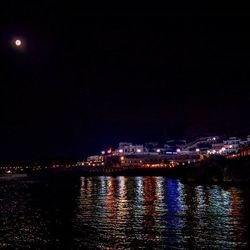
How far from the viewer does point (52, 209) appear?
54875mm

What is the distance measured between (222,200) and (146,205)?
9.51m

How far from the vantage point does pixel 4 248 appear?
102ft

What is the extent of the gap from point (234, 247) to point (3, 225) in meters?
22.7

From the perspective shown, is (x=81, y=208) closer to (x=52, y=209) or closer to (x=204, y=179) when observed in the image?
(x=52, y=209)

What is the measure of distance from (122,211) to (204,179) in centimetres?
5467

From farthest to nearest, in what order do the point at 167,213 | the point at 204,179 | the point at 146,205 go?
the point at 204,179 → the point at 146,205 → the point at 167,213

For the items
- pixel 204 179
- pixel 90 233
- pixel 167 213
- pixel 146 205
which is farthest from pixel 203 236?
pixel 204 179

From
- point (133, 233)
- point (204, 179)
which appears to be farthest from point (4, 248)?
point (204, 179)

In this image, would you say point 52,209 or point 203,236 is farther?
point 52,209

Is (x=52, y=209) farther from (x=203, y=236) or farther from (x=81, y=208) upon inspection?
(x=203, y=236)

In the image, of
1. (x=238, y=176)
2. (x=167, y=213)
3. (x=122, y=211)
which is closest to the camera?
(x=167, y=213)

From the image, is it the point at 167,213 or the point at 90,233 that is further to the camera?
the point at 167,213

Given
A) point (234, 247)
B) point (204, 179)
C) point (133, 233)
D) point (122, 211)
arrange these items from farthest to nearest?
1. point (204, 179)
2. point (122, 211)
3. point (133, 233)
4. point (234, 247)

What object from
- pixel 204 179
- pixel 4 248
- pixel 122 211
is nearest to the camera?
pixel 4 248
